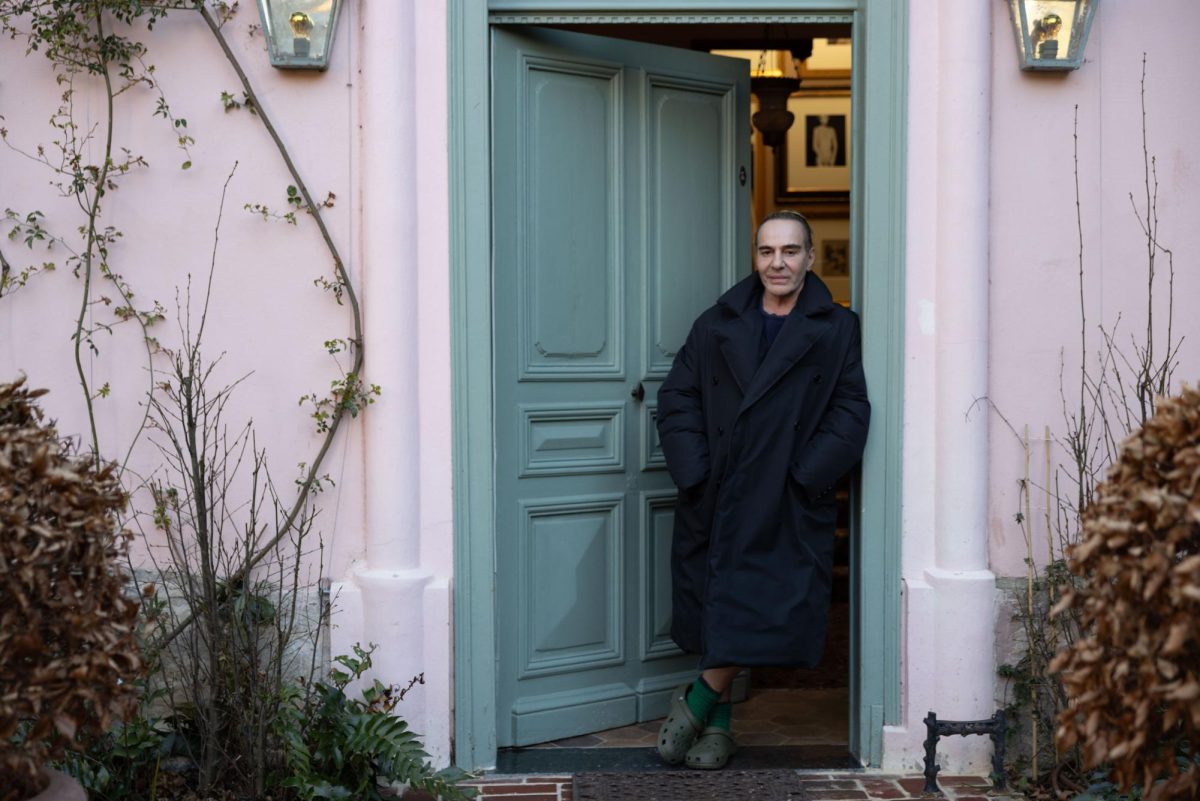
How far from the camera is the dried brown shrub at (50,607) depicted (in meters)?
3.07

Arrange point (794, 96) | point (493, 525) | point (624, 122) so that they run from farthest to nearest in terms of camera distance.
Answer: point (794, 96)
point (624, 122)
point (493, 525)

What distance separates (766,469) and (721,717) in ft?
3.23

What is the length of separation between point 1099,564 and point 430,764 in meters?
2.45

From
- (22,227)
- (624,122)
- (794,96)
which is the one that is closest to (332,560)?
(22,227)

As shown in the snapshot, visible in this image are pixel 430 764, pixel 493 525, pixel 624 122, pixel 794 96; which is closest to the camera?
pixel 430 764

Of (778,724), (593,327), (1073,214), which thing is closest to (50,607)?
(593,327)

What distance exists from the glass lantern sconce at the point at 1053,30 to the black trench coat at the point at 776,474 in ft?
3.63

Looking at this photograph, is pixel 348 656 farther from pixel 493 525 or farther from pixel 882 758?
pixel 882 758

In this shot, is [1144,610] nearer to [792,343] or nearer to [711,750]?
[792,343]

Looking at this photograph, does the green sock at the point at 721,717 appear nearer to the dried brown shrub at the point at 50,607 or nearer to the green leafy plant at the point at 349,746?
the green leafy plant at the point at 349,746

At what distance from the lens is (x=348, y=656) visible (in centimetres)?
480

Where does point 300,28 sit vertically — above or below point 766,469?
above

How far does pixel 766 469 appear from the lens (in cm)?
490

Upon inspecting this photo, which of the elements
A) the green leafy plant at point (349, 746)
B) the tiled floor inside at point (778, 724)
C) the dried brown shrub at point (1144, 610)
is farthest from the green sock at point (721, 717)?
the dried brown shrub at point (1144, 610)
